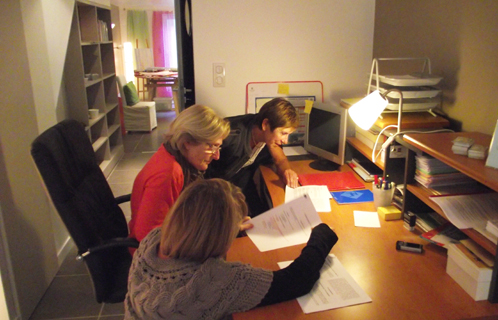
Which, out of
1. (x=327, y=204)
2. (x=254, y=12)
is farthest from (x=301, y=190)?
(x=254, y=12)

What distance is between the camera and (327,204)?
2018 mm

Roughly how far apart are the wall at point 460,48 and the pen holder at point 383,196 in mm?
491

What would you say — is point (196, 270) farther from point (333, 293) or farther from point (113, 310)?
point (113, 310)

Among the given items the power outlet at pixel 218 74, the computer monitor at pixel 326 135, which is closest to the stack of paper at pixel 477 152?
the computer monitor at pixel 326 135

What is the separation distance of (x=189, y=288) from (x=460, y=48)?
169 centimetres

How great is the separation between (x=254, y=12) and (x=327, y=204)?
1475mm

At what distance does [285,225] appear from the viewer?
5.79 feet

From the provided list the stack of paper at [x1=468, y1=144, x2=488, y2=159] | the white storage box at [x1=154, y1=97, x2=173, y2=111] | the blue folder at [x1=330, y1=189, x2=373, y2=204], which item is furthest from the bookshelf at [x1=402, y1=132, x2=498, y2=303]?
the white storage box at [x1=154, y1=97, x2=173, y2=111]

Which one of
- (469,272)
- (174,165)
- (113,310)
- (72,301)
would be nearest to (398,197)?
(469,272)

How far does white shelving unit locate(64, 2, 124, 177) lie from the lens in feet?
12.5

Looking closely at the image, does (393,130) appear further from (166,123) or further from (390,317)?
(166,123)

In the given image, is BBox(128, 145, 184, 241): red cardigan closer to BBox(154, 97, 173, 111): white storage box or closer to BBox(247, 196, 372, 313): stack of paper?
BBox(247, 196, 372, 313): stack of paper

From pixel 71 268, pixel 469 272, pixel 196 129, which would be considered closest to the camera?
pixel 469 272

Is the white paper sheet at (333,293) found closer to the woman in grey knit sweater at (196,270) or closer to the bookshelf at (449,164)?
the woman in grey knit sweater at (196,270)
